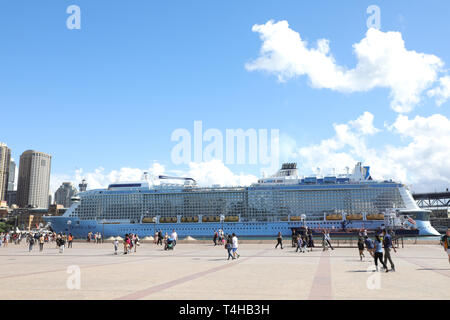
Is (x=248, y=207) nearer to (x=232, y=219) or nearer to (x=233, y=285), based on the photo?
(x=232, y=219)

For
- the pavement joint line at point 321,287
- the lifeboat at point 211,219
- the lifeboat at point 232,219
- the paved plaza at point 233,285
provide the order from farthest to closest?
the lifeboat at point 211,219 → the lifeboat at point 232,219 → the paved plaza at point 233,285 → the pavement joint line at point 321,287

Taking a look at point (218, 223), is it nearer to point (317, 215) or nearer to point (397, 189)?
point (317, 215)

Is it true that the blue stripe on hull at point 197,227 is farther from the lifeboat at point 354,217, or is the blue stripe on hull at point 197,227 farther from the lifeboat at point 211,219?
the lifeboat at point 211,219

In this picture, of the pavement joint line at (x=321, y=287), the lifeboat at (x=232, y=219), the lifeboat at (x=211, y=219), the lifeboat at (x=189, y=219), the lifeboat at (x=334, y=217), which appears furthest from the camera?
the lifeboat at (x=189, y=219)

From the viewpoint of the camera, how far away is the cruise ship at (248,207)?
77125 millimetres

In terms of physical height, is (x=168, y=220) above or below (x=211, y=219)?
below

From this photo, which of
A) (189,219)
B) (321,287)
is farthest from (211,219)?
Answer: (321,287)

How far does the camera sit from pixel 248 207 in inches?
3282

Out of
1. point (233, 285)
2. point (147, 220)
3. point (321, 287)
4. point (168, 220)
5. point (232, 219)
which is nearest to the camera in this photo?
point (321, 287)

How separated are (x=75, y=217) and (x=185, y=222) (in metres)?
28.9

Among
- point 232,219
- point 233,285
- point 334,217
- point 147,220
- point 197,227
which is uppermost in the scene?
point 334,217

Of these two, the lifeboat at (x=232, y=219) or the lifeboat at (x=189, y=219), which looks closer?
the lifeboat at (x=232, y=219)

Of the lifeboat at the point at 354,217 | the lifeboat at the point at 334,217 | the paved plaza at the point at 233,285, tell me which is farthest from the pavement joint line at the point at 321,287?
the lifeboat at the point at 334,217

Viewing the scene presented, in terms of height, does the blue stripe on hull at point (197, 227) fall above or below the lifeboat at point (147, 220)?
below
